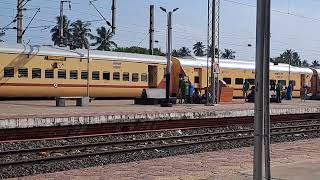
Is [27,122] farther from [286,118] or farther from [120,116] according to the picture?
[286,118]

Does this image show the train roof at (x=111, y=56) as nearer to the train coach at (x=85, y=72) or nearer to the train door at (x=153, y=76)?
the train coach at (x=85, y=72)

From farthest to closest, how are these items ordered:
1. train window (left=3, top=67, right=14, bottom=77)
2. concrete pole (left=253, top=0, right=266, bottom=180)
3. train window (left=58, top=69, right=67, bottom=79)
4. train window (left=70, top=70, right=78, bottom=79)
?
train window (left=70, top=70, right=78, bottom=79), train window (left=58, top=69, right=67, bottom=79), train window (left=3, top=67, right=14, bottom=77), concrete pole (left=253, top=0, right=266, bottom=180)

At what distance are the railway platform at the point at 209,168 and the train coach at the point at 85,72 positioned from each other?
17380 millimetres

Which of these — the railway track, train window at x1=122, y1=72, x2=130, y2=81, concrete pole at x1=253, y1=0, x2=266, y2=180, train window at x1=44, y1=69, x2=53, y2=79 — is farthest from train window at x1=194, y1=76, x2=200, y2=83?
concrete pole at x1=253, y1=0, x2=266, y2=180

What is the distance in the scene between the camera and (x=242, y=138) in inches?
752

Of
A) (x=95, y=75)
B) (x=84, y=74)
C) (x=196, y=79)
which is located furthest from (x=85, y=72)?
(x=196, y=79)

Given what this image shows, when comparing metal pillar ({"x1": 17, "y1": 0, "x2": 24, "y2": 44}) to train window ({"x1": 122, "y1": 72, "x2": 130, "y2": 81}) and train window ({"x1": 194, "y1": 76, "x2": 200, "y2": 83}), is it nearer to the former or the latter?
train window ({"x1": 122, "y1": 72, "x2": 130, "y2": 81})

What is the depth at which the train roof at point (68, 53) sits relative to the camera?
93.6 feet

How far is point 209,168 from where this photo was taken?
11.2 metres

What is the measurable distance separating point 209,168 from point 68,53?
70.0 ft

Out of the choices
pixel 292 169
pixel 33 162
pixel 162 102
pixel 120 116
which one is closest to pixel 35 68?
pixel 162 102

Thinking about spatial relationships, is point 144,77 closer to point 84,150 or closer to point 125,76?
point 125,76

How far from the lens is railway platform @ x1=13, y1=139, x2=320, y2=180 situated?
388 inches

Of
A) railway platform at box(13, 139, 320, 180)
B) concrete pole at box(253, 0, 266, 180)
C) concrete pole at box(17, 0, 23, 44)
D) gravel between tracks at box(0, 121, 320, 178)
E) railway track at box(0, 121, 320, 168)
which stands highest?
concrete pole at box(17, 0, 23, 44)
